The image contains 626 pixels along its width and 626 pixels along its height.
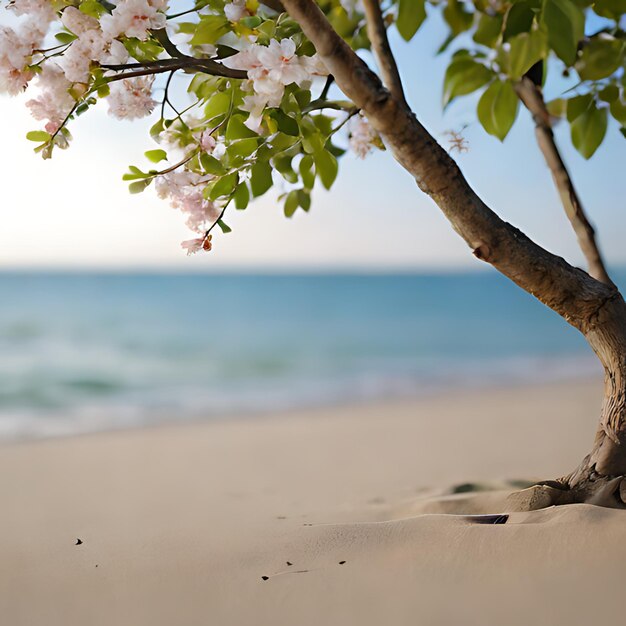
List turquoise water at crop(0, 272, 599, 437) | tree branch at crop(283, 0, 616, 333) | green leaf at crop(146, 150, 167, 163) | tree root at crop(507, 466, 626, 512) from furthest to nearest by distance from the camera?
turquoise water at crop(0, 272, 599, 437)
tree root at crop(507, 466, 626, 512)
green leaf at crop(146, 150, 167, 163)
tree branch at crop(283, 0, 616, 333)

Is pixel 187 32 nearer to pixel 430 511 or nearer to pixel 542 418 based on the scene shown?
pixel 430 511

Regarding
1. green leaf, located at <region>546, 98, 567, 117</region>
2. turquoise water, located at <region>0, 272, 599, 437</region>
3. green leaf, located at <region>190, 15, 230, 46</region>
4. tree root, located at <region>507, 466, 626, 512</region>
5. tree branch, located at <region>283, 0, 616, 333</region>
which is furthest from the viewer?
turquoise water, located at <region>0, 272, 599, 437</region>

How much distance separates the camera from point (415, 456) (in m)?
2.22

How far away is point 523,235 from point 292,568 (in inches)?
23.1

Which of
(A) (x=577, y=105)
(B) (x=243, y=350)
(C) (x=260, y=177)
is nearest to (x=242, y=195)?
(C) (x=260, y=177)

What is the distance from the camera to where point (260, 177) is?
3.35 feet

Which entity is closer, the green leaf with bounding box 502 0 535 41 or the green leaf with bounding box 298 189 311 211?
the green leaf with bounding box 502 0 535 41

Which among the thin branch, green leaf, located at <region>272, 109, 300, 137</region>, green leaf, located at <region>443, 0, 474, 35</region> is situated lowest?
green leaf, located at <region>272, 109, 300, 137</region>

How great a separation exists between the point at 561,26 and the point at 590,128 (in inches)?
14.0

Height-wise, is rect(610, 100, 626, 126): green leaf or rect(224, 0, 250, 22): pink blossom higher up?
rect(224, 0, 250, 22): pink blossom

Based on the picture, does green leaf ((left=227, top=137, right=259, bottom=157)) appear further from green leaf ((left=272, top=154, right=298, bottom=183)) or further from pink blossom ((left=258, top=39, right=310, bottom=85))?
green leaf ((left=272, top=154, right=298, bottom=183))

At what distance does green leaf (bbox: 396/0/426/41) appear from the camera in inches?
38.1

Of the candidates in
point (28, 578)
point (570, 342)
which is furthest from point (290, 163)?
point (570, 342)

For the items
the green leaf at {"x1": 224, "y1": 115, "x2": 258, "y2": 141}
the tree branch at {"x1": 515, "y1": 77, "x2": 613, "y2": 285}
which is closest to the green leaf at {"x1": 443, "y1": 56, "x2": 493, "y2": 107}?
the tree branch at {"x1": 515, "y1": 77, "x2": 613, "y2": 285}
